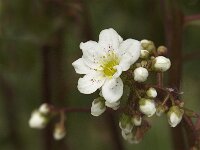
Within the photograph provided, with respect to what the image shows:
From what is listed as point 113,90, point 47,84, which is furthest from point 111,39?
point 47,84

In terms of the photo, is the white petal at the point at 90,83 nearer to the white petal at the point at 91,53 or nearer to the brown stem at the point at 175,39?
the white petal at the point at 91,53

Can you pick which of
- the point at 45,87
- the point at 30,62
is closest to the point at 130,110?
the point at 45,87

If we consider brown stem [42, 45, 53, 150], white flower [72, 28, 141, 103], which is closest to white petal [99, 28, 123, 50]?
white flower [72, 28, 141, 103]

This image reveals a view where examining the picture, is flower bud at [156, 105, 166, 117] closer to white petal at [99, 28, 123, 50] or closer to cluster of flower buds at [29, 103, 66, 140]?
white petal at [99, 28, 123, 50]

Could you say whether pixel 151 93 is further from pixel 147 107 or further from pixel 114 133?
pixel 114 133

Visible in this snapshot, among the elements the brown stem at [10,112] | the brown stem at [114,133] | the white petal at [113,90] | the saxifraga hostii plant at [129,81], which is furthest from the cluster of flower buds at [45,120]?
the brown stem at [10,112]

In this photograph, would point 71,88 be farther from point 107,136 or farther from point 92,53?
point 92,53
